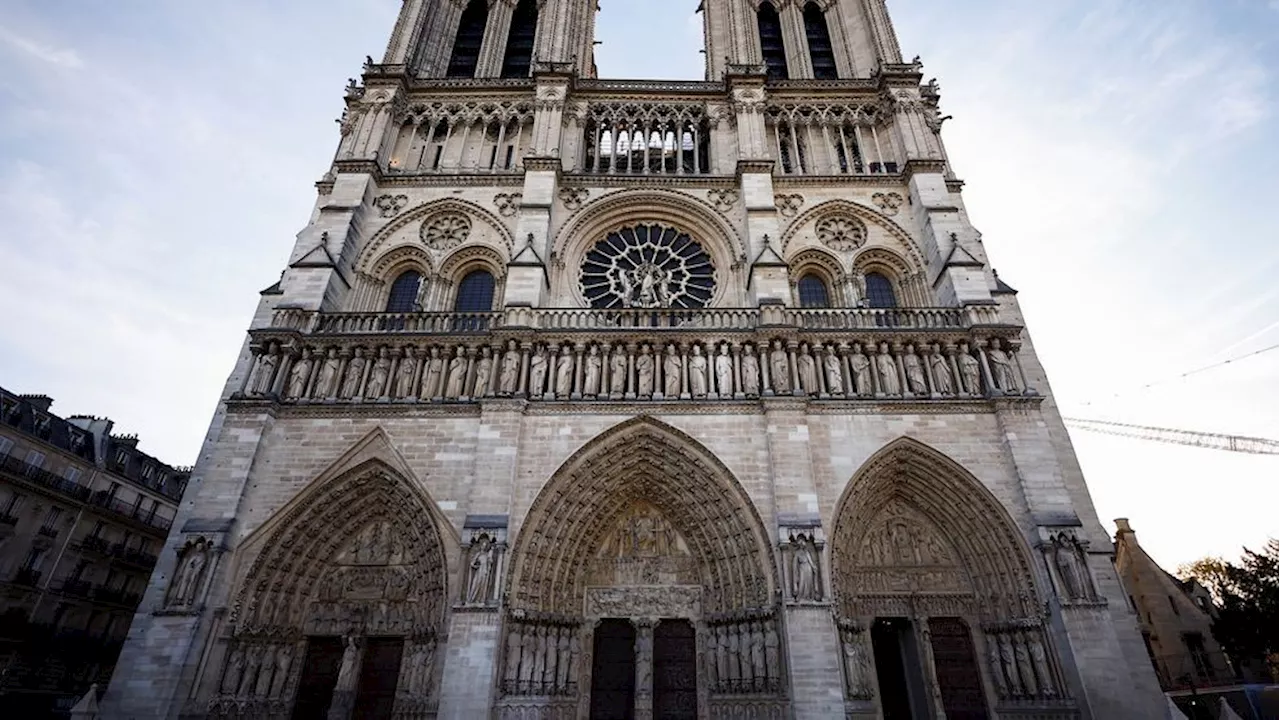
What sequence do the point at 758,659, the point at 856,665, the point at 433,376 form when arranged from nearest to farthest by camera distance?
the point at 758,659, the point at 856,665, the point at 433,376

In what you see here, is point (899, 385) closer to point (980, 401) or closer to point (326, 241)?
point (980, 401)

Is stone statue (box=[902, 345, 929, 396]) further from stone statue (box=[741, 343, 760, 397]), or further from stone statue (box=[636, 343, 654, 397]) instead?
stone statue (box=[636, 343, 654, 397])

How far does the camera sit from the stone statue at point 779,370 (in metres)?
11.2

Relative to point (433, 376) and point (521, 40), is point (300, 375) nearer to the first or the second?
point (433, 376)

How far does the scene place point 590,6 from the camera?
21.0m

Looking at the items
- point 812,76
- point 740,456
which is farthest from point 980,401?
point 812,76

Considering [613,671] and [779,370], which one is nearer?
[613,671]

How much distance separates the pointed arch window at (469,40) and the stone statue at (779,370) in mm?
13492

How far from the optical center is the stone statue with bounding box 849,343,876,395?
1145 cm

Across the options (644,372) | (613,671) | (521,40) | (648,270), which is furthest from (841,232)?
(521,40)

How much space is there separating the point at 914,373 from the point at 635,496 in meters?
5.73

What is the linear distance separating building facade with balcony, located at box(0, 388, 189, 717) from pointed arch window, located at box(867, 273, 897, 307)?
2077 cm

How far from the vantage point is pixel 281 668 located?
988 cm

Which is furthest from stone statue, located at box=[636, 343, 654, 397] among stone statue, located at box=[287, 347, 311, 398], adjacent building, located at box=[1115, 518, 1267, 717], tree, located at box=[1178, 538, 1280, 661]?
tree, located at box=[1178, 538, 1280, 661]
